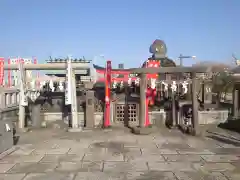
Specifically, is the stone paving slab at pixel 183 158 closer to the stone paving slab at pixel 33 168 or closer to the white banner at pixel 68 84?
the stone paving slab at pixel 33 168

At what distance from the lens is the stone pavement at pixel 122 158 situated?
676 cm

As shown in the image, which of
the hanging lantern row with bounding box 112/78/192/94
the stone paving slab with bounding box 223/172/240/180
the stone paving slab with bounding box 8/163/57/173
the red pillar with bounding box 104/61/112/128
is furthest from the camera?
the hanging lantern row with bounding box 112/78/192/94

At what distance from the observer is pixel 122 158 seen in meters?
8.34

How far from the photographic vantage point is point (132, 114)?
15.6m

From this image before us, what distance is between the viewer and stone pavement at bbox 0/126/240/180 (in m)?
6.76

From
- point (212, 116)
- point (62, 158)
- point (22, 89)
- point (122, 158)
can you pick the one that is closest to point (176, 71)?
point (212, 116)

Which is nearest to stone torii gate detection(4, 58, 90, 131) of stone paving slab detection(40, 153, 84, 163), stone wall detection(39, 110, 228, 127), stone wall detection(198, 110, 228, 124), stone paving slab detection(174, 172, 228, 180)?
stone wall detection(39, 110, 228, 127)

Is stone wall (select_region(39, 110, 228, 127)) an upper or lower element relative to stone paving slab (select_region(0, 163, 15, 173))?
upper

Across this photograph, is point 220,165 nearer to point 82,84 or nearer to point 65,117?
point 65,117

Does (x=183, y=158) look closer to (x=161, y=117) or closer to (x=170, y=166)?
(x=170, y=166)

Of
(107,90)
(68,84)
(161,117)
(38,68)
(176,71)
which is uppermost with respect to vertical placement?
(38,68)

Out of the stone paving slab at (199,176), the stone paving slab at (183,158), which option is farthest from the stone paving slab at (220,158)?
the stone paving slab at (199,176)

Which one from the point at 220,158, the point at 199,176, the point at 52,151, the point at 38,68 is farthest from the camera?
the point at 38,68

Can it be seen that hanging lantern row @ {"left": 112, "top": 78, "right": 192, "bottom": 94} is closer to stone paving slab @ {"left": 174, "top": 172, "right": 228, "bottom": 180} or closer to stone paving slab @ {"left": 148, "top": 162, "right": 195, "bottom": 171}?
stone paving slab @ {"left": 148, "top": 162, "right": 195, "bottom": 171}
